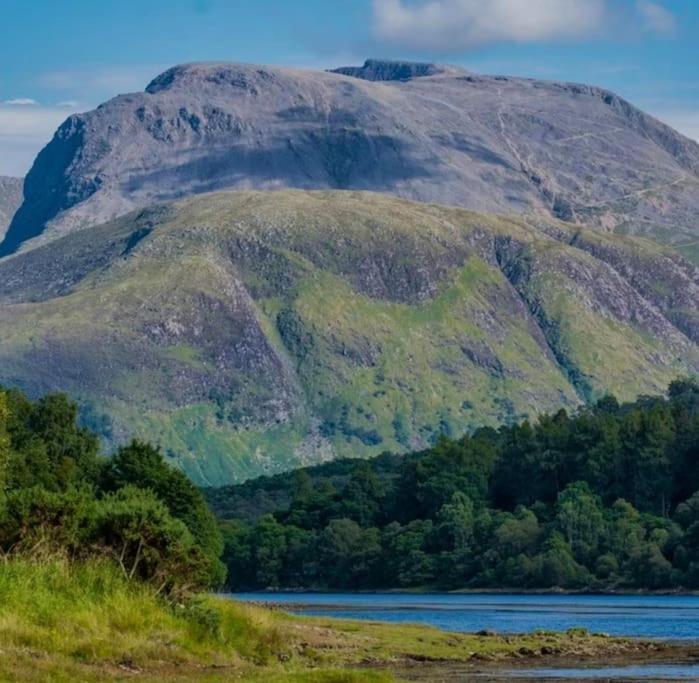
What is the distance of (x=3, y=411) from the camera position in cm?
12975

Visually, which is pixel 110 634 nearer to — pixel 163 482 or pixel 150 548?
pixel 150 548

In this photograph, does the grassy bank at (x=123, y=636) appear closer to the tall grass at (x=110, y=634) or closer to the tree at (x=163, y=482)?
the tall grass at (x=110, y=634)

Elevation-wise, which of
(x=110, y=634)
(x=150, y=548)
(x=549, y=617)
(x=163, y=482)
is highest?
(x=163, y=482)

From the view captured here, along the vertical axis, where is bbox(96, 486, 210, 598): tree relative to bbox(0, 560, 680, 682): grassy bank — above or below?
above

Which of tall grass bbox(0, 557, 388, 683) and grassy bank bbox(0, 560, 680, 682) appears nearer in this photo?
tall grass bbox(0, 557, 388, 683)

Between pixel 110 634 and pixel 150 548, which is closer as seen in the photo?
pixel 110 634

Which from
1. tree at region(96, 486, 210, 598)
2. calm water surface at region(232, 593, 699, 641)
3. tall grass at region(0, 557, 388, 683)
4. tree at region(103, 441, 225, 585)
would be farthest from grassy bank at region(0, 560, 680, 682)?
tree at region(103, 441, 225, 585)

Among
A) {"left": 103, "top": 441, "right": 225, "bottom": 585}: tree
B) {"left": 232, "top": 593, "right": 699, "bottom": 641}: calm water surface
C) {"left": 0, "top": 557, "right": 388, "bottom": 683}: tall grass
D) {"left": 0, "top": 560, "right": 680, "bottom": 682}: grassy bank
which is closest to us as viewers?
{"left": 0, "top": 557, "right": 388, "bottom": 683}: tall grass

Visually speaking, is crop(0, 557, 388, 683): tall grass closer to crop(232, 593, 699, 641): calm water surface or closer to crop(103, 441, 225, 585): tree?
crop(232, 593, 699, 641): calm water surface

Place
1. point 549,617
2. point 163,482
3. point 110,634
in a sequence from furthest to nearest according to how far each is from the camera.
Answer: point 549,617 < point 163,482 < point 110,634

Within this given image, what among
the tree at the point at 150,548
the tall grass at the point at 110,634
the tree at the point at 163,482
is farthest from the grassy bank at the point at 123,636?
the tree at the point at 163,482

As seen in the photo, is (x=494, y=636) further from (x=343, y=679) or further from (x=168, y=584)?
(x=343, y=679)

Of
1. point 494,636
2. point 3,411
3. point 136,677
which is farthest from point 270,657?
point 3,411

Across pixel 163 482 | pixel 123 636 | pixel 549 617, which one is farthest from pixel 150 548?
pixel 549 617
